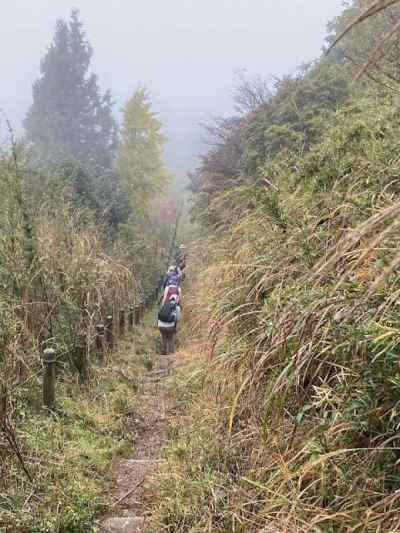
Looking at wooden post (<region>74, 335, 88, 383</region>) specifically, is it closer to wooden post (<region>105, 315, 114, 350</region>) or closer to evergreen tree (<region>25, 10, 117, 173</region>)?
wooden post (<region>105, 315, 114, 350</region>)

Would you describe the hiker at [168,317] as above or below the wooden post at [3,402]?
below

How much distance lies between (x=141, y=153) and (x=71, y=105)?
398 inches

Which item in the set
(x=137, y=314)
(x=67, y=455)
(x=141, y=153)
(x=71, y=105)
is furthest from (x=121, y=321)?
(x=71, y=105)

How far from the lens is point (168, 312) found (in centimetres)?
796

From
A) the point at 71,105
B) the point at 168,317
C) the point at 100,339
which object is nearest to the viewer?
the point at 100,339

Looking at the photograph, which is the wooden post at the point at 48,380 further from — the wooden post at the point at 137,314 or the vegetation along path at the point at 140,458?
the wooden post at the point at 137,314

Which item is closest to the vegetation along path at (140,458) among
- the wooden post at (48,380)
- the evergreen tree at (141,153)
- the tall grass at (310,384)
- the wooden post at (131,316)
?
the tall grass at (310,384)

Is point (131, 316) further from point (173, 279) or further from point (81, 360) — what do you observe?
point (81, 360)

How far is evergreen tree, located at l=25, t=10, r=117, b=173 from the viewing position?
30.5 metres

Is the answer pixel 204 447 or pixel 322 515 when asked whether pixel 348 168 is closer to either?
pixel 204 447

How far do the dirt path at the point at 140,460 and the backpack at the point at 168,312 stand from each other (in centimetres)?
170

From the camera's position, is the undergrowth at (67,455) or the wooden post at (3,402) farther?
the wooden post at (3,402)

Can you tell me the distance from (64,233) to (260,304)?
11.3 ft

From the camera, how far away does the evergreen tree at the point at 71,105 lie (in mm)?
30531
